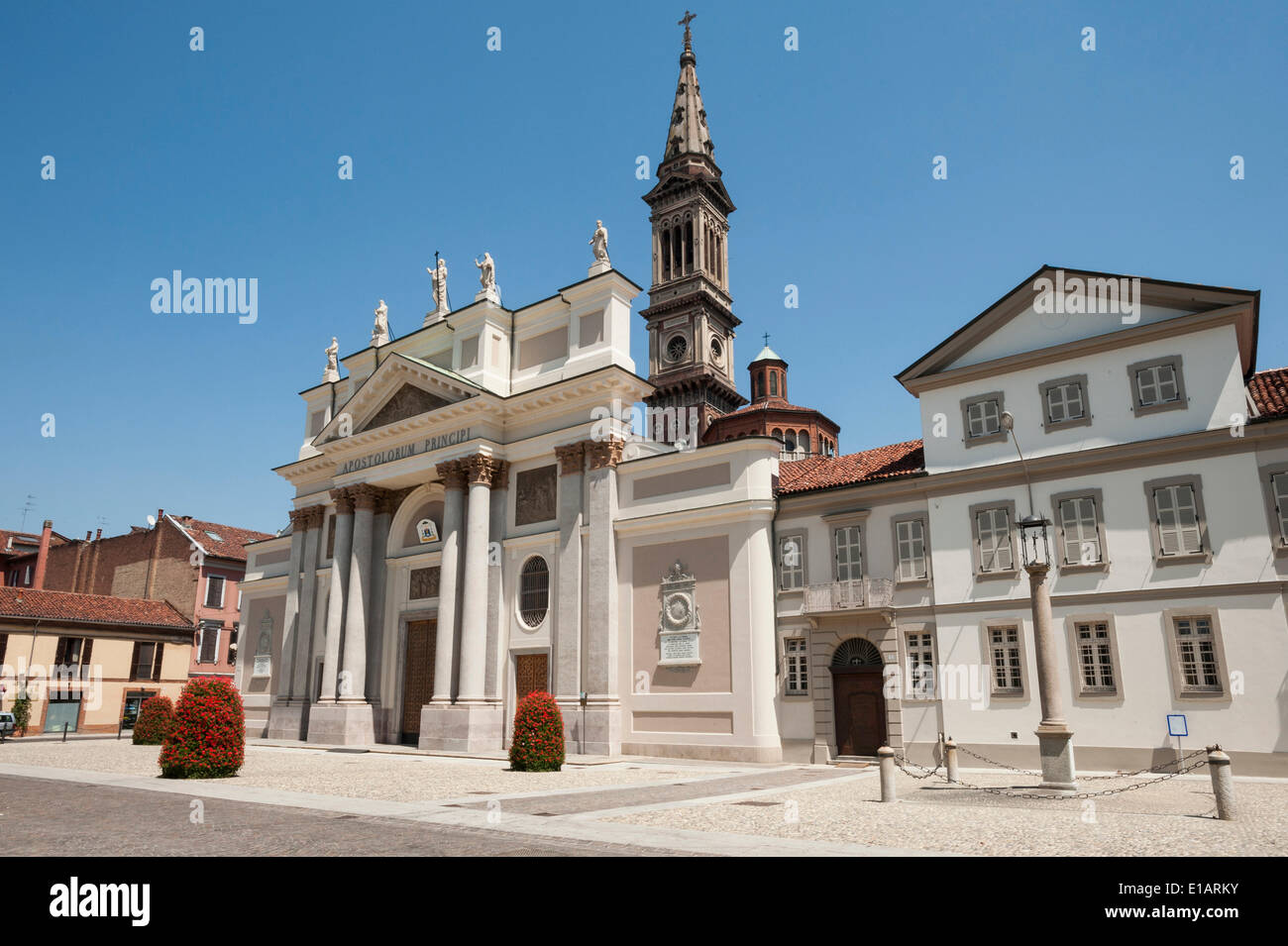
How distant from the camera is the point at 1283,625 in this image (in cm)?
1916

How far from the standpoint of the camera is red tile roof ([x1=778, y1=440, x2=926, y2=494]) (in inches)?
1021

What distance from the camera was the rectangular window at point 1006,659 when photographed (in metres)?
22.4

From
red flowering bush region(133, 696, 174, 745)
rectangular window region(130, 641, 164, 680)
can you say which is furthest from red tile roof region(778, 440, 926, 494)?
rectangular window region(130, 641, 164, 680)

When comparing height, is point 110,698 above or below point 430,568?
below

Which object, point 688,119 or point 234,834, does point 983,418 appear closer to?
point 234,834

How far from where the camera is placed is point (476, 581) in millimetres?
29875

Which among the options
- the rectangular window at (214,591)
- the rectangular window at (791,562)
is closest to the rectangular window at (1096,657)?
the rectangular window at (791,562)

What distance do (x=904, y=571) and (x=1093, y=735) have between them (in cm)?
639

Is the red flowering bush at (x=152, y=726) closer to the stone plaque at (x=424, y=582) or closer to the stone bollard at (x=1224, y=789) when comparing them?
the stone plaque at (x=424, y=582)

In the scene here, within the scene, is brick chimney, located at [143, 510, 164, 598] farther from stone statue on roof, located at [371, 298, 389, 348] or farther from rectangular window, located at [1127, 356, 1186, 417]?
rectangular window, located at [1127, 356, 1186, 417]
